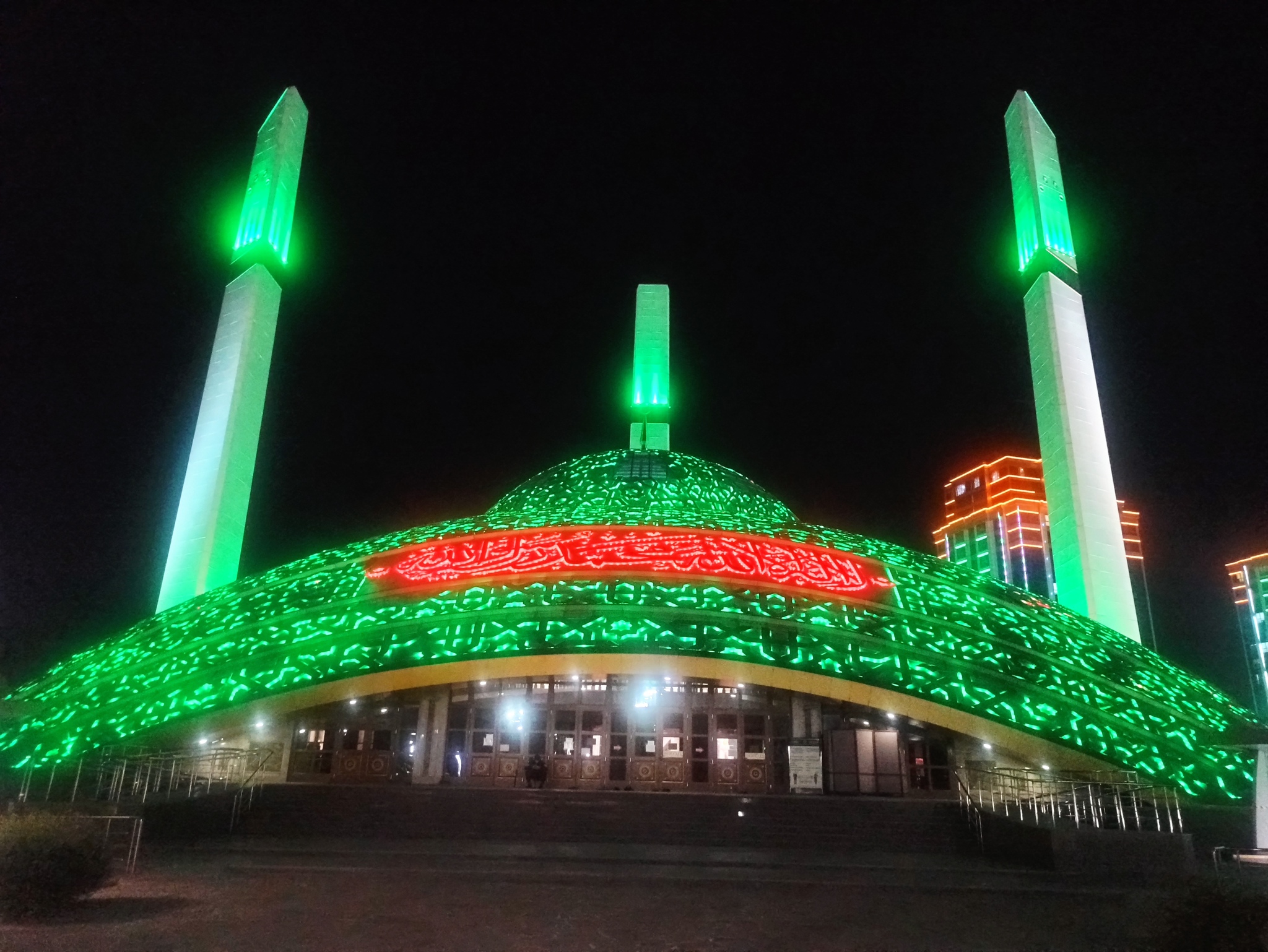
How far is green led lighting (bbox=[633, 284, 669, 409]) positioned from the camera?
144ft

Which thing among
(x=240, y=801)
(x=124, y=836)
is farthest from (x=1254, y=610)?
(x=124, y=836)

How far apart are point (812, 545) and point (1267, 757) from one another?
10.2 meters

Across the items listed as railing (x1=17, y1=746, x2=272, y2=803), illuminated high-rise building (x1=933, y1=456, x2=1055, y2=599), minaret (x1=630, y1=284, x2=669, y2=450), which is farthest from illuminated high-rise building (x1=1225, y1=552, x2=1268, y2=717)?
railing (x1=17, y1=746, x2=272, y2=803)

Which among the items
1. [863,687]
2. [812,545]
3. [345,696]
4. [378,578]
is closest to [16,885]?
[345,696]

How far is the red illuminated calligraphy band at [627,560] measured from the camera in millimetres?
20609

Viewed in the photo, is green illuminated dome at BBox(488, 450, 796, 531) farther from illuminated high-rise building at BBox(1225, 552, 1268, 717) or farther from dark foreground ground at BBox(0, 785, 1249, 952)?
illuminated high-rise building at BBox(1225, 552, 1268, 717)

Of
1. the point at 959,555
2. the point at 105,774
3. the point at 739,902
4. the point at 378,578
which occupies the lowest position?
the point at 739,902

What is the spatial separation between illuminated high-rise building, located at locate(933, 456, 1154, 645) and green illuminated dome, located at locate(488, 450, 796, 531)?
101292 millimetres

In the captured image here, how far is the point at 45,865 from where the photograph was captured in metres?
9.01

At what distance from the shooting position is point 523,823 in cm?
1744

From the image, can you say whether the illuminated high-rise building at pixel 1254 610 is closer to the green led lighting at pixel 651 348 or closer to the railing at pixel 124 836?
the green led lighting at pixel 651 348

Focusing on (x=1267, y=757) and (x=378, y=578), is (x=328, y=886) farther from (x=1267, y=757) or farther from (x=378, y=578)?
(x=1267, y=757)

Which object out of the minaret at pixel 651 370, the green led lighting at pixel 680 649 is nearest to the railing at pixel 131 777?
the green led lighting at pixel 680 649

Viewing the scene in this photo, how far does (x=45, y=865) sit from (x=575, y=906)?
583 centimetres
